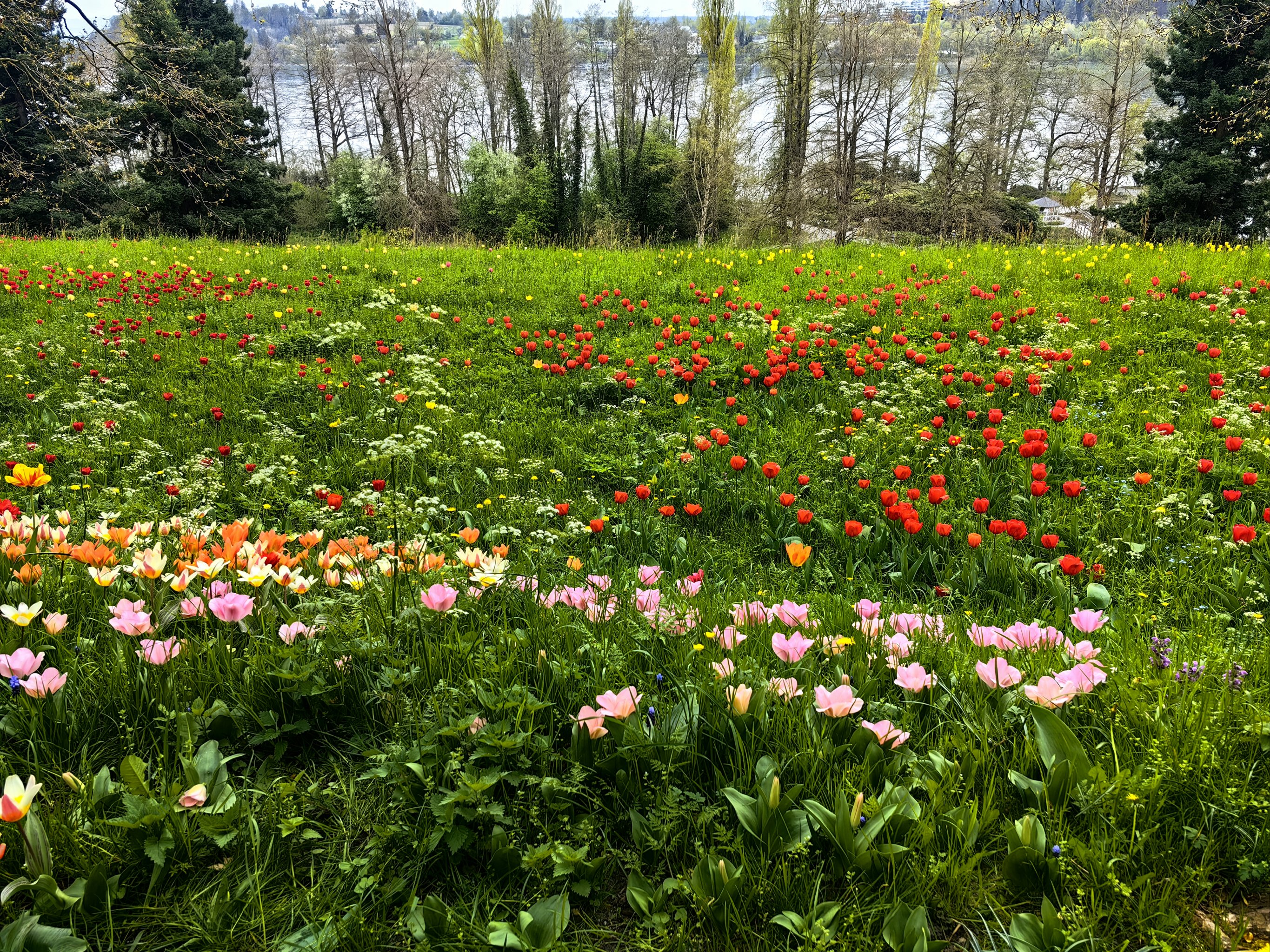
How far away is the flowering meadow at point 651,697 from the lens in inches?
45.6

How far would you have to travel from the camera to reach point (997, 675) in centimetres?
154

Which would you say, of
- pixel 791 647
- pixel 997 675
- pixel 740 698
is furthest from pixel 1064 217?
pixel 740 698

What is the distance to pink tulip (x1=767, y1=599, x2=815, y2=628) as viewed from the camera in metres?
1.87

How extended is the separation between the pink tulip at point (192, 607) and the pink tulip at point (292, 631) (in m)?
0.21

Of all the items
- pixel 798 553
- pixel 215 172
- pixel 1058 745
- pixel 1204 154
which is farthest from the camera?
pixel 1204 154

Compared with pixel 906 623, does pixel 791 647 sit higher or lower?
higher

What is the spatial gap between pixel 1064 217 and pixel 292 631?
40.7 meters

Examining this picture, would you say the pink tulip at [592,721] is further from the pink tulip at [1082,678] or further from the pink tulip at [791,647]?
the pink tulip at [1082,678]

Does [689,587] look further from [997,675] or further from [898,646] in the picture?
[997,675]

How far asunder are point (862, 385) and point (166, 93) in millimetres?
5962

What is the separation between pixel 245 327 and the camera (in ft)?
22.8

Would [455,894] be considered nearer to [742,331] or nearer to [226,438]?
[226,438]

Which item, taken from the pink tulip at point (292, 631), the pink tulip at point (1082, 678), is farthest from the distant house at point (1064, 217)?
the pink tulip at point (292, 631)

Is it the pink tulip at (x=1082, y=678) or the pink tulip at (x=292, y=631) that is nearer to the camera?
the pink tulip at (x=1082, y=678)
